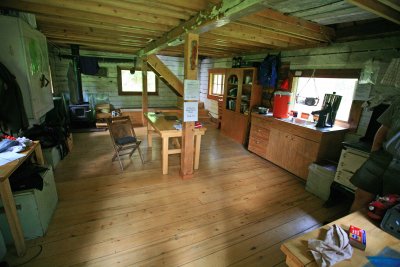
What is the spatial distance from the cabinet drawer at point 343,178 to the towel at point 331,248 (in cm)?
166

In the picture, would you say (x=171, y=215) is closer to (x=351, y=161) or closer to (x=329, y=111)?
(x=351, y=161)

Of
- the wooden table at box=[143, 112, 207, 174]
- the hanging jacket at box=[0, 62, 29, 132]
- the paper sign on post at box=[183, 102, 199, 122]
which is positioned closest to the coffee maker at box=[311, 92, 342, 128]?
the wooden table at box=[143, 112, 207, 174]

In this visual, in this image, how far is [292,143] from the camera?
3.40 m

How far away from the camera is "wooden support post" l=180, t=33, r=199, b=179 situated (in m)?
2.58

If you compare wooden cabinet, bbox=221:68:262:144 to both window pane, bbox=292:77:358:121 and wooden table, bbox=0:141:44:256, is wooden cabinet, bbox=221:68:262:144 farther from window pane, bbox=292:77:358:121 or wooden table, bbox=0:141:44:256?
wooden table, bbox=0:141:44:256

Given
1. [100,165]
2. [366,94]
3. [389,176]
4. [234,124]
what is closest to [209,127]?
[234,124]

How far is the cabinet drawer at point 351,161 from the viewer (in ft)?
7.59

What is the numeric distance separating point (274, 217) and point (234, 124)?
3.05 metres

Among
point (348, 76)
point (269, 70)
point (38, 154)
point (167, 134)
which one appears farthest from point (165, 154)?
point (348, 76)

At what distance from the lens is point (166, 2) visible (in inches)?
77.6

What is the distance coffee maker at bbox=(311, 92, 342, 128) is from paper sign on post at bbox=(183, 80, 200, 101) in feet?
6.42

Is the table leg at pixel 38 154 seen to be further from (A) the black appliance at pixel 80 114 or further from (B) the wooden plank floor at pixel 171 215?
(A) the black appliance at pixel 80 114

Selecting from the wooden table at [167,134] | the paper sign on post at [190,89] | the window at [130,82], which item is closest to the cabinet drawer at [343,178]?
the wooden table at [167,134]

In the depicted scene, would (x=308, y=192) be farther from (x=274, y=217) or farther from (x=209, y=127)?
(x=209, y=127)
